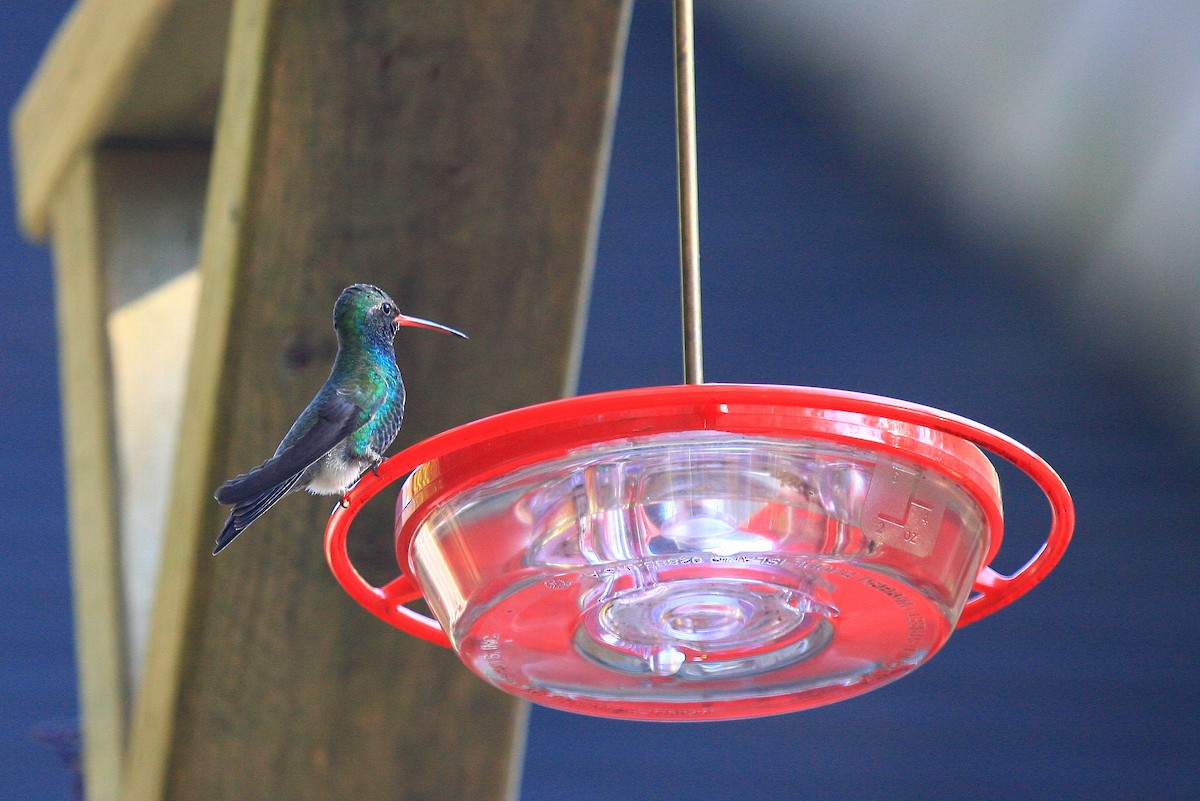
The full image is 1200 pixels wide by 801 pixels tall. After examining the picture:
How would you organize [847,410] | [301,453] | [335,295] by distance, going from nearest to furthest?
[847,410]
[301,453]
[335,295]

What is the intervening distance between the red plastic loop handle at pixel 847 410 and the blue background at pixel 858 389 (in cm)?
205

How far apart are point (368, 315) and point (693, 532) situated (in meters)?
0.29

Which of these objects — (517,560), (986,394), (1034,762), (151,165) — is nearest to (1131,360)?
(986,394)

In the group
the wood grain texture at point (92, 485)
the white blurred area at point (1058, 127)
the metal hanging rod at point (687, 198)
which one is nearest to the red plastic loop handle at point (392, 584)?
the metal hanging rod at point (687, 198)

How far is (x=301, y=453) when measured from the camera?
100cm

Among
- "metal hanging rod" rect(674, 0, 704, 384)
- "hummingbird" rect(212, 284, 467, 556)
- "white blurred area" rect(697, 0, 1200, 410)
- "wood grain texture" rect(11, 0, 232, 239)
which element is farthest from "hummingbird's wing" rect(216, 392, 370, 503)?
"white blurred area" rect(697, 0, 1200, 410)

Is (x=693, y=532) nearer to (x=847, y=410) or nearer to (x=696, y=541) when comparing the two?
(x=696, y=541)

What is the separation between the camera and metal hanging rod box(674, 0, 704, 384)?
97 cm

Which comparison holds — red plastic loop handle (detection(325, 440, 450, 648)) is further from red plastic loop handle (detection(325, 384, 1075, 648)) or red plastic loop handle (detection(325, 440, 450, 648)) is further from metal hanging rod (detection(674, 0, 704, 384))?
metal hanging rod (detection(674, 0, 704, 384))

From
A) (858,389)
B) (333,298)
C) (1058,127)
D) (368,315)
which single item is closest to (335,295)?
(333,298)

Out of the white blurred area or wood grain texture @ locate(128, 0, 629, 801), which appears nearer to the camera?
wood grain texture @ locate(128, 0, 629, 801)

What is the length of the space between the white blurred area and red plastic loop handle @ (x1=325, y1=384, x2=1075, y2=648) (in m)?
2.16

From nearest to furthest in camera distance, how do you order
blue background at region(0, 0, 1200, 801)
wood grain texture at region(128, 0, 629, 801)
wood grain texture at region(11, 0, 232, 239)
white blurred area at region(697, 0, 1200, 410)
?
1. wood grain texture at region(128, 0, 629, 801)
2. wood grain texture at region(11, 0, 232, 239)
3. white blurred area at region(697, 0, 1200, 410)
4. blue background at region(0, 0, 1200, 801)

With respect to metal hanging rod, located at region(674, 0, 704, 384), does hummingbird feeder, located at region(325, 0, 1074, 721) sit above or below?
below
